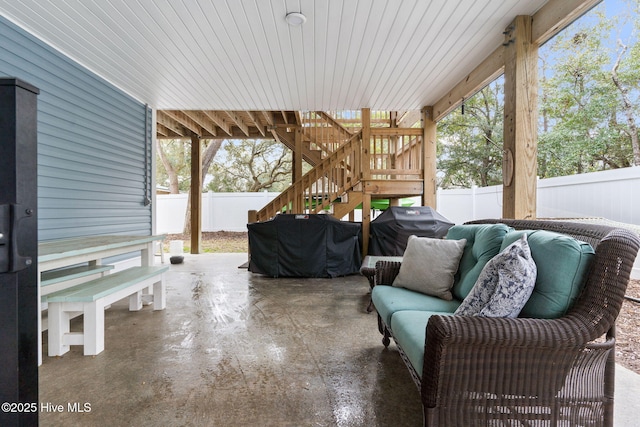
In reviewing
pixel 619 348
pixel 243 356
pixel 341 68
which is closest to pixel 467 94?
pixel 341 68

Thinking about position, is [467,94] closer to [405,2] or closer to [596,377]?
[405,2]

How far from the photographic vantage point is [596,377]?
4.43 feet

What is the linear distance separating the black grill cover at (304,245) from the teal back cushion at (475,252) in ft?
9.31

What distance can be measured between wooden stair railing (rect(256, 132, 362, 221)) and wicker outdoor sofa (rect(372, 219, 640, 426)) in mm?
4572

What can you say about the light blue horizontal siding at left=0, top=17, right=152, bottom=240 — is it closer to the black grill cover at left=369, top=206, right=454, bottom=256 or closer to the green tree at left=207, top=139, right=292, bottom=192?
the black grill cover at left=369, top=206, right=454, bottom=256

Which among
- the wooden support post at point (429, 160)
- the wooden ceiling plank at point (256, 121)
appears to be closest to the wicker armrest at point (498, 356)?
A: the wooden support post at point (429, 160)

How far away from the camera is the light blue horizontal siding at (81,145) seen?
3.37 m

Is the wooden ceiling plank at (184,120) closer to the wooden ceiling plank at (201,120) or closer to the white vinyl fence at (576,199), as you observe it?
the wooden ceiling plank at (201,120)

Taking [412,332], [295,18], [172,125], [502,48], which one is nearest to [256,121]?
[172,125]

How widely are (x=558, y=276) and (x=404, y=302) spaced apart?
921mm

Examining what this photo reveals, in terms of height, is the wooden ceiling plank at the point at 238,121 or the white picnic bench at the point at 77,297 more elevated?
the wooden ceiling plank at the point at 238,121

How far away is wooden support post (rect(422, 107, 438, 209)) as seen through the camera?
228 inches

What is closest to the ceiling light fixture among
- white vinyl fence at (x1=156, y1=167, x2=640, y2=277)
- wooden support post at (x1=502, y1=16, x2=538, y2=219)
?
wooden support post at (x1=502, y1=16, x2=538, y2=219)

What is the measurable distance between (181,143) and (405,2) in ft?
45.8
